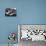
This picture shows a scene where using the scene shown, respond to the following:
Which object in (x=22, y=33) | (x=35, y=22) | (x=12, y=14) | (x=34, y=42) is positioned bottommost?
(x=34, y=42)

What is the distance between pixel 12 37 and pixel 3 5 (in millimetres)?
718

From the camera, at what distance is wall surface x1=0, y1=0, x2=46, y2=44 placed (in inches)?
101

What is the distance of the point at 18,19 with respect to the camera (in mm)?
2584

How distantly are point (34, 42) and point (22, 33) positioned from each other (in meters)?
0.31

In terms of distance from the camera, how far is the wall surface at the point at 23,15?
2.57m

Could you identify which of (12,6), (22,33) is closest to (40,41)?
(22,33)

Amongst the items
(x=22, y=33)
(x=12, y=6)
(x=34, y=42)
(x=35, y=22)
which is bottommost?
(x=34, y=42)

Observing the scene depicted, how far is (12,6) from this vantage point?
2.58 metres

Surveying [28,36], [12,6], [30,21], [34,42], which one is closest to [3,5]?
[12,6]

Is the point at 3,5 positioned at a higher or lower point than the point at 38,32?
higher

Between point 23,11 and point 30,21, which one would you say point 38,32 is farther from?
point 23,11

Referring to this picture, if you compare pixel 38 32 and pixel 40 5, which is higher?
pixel 40 5

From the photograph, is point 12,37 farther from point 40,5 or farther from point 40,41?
point 40,5

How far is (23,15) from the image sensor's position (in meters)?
2.58
